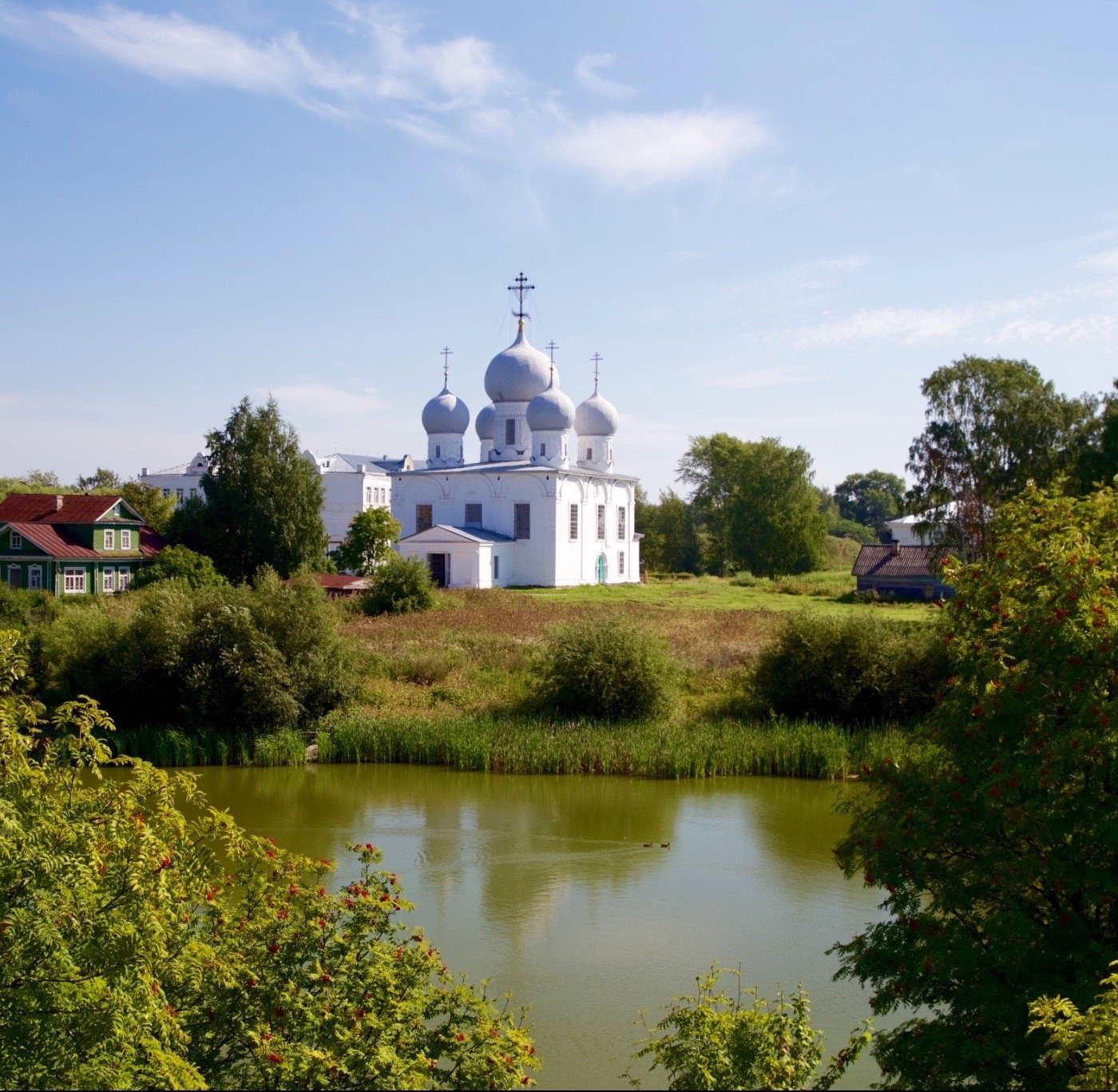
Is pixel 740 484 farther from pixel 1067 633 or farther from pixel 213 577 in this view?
pixel 1067 633

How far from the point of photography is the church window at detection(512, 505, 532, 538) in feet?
145

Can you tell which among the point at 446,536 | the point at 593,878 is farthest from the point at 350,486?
the point at 593,878

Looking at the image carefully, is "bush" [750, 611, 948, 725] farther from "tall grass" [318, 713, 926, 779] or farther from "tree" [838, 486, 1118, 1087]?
"tree" [838, 486, 1118, 1087]

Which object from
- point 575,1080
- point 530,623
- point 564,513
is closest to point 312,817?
point 575,1080

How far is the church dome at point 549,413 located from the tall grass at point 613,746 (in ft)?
81.9

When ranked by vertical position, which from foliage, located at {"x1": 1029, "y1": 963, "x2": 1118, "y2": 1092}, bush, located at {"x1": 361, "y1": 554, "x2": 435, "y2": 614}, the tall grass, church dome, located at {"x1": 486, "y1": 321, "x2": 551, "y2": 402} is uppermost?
church dome, located at {"x1": 486, "y1": 321, "x2": 551, "y2": 402}

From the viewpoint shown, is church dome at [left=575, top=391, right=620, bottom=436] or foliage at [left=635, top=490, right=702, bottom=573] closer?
church dome at [left=575, top=391, right=620, bottom=436]

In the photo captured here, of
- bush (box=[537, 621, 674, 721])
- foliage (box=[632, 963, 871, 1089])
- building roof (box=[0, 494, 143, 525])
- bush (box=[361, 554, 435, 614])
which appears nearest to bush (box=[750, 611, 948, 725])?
bush (box=[537, 621, 674, 721])

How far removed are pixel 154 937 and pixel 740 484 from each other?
51.4 m

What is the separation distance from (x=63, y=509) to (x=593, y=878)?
2719 centimetres

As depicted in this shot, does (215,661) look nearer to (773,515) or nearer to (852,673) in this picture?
(852,673)

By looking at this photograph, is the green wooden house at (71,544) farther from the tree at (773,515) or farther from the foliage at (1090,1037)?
the foliage at (1090,1037)

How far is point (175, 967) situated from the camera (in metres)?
6.51

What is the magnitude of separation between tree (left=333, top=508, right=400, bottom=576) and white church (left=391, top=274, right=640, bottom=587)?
153 cm
